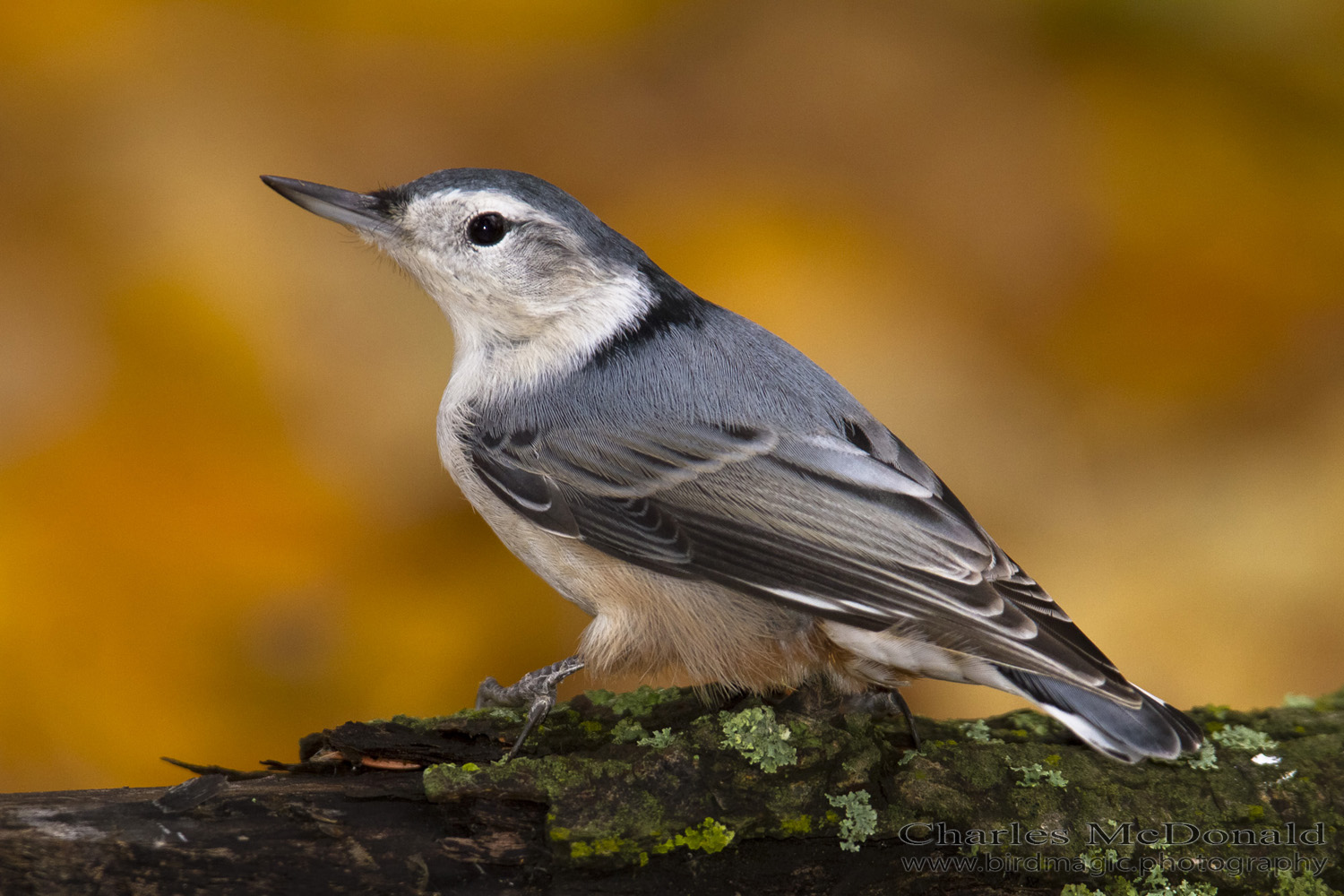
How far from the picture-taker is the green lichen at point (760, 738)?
5.90 feet

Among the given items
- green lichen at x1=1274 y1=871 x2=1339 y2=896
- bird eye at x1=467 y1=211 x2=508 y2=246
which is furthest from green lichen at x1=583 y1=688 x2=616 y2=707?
green lichen at x1=1274 y1=871 x2=1339 y2=896

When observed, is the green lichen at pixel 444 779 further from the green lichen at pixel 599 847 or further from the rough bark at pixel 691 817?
the green lichen at pixel 599 847

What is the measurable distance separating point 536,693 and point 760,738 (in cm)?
44

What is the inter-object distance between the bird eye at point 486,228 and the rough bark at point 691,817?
96 centimetres

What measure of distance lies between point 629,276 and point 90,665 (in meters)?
1.62

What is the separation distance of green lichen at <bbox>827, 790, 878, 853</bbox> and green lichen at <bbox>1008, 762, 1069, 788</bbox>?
0.30 m

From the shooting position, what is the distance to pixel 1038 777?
6.25 ft

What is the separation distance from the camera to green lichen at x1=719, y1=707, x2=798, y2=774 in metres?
1.80

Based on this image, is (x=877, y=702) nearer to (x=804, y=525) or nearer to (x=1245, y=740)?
(x=804, y=525)

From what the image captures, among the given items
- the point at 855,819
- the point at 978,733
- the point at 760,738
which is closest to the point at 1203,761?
the point at 978,733

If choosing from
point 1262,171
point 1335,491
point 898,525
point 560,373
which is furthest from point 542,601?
point 1262,171

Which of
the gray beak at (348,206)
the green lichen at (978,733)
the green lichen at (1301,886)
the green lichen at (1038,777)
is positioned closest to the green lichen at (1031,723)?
the green lichen at (978,733)

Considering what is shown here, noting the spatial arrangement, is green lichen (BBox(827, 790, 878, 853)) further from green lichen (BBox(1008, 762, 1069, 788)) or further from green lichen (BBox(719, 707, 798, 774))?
green lichen (BBox(1008, 762, 1069, 788))

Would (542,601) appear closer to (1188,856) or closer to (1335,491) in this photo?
(1188,856)
